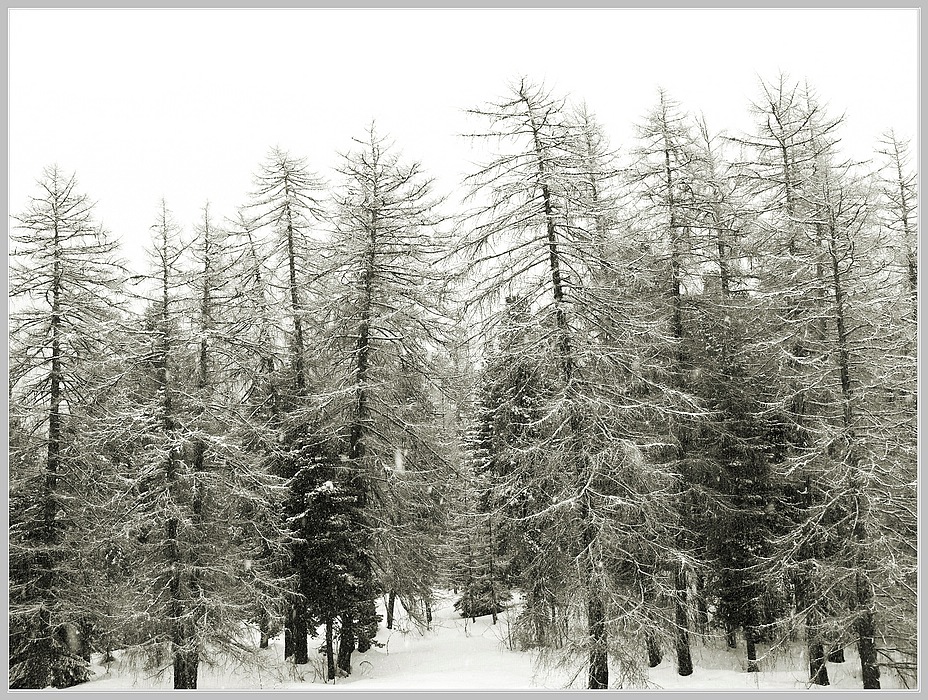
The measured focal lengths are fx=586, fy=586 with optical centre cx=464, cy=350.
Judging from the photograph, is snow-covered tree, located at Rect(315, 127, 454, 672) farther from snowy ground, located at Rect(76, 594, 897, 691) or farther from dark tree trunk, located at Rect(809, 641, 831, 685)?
dark tree trunk, located at Rect(809, 641, 831, 685)

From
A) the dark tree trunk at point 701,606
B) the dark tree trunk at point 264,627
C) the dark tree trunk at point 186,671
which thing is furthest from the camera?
the dark tree trunk at point 264,627

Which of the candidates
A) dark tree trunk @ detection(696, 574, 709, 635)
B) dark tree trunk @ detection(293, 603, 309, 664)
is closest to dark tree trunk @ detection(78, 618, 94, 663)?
dark tree trunk @ detection(293, 603, 309, 664)

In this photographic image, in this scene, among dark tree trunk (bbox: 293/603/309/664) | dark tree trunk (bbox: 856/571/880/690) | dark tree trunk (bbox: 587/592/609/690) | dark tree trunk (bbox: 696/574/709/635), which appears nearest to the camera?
dark tree trunk (bbox: 587/592/609/690)

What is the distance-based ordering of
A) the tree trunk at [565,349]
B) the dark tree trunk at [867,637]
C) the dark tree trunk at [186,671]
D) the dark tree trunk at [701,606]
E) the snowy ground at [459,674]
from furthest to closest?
the dark tree trunk at [701,606] < the snowy ground at [459,674] < the dark tree trunk at [186,671] < the dark tree trunk at [867,637] < the tree trunk at [565,349]

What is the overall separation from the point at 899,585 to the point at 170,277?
17.8m

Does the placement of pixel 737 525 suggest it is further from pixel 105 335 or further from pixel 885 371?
pixel 105 335

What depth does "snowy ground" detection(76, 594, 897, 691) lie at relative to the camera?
44.3 ft

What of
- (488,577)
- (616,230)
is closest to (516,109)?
(616,230)

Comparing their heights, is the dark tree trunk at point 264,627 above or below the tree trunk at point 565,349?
below

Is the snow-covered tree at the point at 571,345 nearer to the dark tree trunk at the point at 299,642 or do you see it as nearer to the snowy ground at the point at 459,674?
the snowy ground at the point at 459,674

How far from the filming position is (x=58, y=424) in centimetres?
1462

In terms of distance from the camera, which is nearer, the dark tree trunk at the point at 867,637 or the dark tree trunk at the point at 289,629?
the dark tree trunk at the point at 867,637

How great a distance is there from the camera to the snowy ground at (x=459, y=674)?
44.3 ft

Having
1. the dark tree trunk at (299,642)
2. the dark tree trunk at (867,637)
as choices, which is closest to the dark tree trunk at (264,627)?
the dark tree trunk at (299,642)
